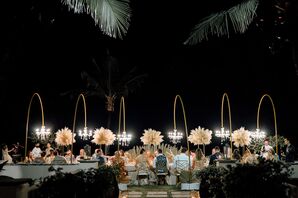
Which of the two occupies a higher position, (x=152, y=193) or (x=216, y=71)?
(x=216, y=71)

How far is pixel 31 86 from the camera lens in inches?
1487

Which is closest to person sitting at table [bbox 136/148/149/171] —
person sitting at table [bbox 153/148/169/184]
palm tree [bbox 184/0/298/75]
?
person sitting at table [bbox 153/148/169/184]

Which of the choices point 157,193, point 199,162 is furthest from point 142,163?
point 157,193

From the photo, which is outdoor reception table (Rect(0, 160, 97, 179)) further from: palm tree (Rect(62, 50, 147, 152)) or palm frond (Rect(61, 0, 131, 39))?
palm tree (Rect(62, 50, 147, 152))

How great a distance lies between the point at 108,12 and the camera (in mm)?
12102

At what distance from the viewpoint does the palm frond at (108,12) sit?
11836 mm

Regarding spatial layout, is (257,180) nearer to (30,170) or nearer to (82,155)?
(30,170)

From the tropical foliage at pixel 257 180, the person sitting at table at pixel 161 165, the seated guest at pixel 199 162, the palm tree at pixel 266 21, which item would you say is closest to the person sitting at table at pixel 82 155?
the person sitting at table at pixel 161 165

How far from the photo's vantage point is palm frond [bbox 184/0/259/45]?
13.0m

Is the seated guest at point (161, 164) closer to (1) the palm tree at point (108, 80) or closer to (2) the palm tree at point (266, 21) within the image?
(2) the palm tree at point (266, 21)

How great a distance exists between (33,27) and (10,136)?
99.1 feet

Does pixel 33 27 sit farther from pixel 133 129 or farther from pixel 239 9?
pixel 133 129

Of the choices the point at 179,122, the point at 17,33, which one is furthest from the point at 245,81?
the point at 17,33

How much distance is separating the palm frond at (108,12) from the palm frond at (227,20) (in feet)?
8.91
